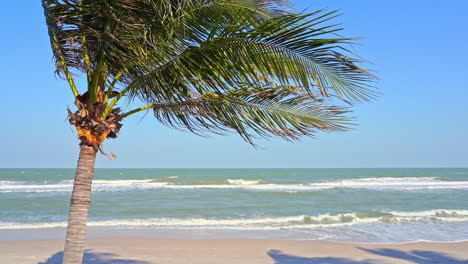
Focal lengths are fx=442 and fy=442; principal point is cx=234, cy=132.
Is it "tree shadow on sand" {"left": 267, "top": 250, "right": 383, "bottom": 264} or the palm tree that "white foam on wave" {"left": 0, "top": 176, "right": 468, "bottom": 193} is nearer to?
"tree shadow on sand" {"left": 267, "top": 250, "right": 383, "bottom": 264}

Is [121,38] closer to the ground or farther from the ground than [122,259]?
farther from the ground

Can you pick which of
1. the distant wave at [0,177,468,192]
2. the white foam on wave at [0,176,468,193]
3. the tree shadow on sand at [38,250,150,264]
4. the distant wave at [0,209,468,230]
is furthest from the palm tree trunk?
the distant wave at [0,177,468,192]

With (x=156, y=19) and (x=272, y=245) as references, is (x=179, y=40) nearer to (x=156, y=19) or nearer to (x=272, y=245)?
(x=156, y=19)

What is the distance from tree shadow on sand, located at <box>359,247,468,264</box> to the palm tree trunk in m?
6.83

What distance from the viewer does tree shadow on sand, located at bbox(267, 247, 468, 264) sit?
841 cm

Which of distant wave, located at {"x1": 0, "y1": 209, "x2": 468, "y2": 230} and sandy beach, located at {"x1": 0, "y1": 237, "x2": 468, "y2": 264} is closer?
sandy beach, located at {"x1": 0, "y1": 237, "x2": 468, "y2": 264}

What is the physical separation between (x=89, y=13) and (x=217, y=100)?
121cm

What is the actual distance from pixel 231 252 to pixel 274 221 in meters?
5.41

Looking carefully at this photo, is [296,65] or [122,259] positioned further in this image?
[122,259]

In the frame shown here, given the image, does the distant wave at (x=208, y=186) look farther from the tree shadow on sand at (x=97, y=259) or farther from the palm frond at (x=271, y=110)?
the palm frond at (x=271, y=110)

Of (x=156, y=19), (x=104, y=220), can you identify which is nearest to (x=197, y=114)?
(x=156, y=19)

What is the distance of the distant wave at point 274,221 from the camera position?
13273mm

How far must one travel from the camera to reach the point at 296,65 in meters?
3.23

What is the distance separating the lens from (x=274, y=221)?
47.8 ft
